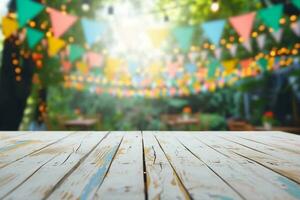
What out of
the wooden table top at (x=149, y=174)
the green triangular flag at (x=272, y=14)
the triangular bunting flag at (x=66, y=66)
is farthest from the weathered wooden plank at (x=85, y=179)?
the triangular bunting flag at (x=66, y=66)

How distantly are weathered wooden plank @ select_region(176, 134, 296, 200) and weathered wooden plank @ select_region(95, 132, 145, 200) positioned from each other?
30 cm

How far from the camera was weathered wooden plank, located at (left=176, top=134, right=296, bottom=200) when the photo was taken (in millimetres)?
811

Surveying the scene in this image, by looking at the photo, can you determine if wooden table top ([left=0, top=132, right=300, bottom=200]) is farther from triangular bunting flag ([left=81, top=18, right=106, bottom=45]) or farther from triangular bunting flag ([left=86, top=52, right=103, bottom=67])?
triangular bunting flag ([left=86, top=52, right=103, bottom=67])

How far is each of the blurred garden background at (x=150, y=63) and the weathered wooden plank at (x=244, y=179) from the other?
14.5 ft

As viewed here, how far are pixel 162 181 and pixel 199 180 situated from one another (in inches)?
5.0

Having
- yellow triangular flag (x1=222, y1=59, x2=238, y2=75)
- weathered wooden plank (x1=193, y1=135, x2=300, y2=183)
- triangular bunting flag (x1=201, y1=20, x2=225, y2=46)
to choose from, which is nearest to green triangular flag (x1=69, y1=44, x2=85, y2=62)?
triangular bunting flag (x1=201, y1=20, x2=225, y2=46)

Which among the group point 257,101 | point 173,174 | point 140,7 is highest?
point 140,7

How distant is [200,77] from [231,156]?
9.12 meters

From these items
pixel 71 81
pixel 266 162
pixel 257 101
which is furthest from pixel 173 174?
pixel 257 101

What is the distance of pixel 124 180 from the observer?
3.10 feet

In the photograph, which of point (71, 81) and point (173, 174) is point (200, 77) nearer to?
point (71, 81)

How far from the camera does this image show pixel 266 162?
4.20 feet

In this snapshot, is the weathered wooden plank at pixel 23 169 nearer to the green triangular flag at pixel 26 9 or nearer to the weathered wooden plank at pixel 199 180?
the weathered wooden plank at pixel 199 180

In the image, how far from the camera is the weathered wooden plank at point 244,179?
31.9 inches
